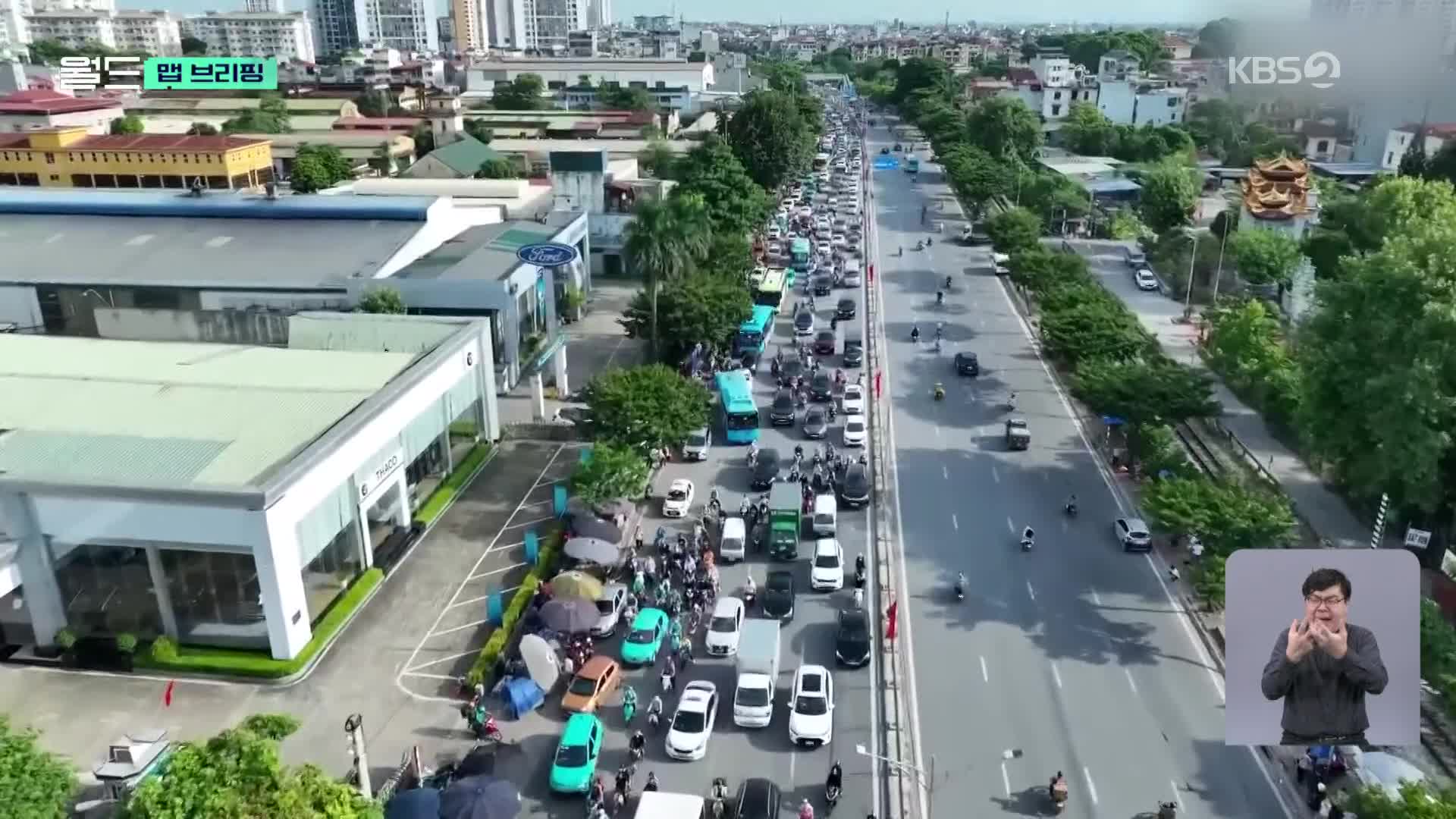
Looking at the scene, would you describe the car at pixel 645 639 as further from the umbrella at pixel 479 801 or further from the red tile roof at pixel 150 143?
the red tile roof at pixel 150 143

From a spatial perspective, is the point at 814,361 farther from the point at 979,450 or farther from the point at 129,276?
the point at 129,276

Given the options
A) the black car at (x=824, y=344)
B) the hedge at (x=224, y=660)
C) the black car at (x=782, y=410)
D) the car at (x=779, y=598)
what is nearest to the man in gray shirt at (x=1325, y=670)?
the car at (x=779, y=598)

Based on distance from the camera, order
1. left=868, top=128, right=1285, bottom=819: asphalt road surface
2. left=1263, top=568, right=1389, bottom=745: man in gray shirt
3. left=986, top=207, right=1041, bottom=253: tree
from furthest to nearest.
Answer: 1. left=986, top=207, right=1041, bottom=253: tree
2. left=868, top=128, right=1285, bottom=819: asphalt road surface
3. left=1263, top=568, right=1389, bottom=745: man in gray shirt

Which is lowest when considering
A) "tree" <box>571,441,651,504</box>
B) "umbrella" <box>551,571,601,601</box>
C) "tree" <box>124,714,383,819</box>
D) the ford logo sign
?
"umbrella" <box>551,571,601,601</box>

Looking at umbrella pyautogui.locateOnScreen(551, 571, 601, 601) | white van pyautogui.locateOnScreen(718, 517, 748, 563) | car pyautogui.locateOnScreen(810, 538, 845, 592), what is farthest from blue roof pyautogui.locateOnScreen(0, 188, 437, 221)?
car pyautogui.locateOnScreen(810, 538, 845, 592)

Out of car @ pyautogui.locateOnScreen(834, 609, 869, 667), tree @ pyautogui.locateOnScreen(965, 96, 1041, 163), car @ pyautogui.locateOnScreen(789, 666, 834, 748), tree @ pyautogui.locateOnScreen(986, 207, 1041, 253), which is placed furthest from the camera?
tree @ pyautogui.locateOnScreen(965, 96, 1041, 163)

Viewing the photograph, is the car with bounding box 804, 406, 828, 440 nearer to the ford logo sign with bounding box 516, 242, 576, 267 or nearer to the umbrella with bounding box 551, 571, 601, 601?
the ford logo sign with bounding box 516, 242, 576, 267

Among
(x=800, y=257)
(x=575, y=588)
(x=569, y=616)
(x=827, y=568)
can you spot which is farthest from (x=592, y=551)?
(x=800, y=257)

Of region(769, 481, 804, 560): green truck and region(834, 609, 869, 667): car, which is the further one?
region(769, 481, 804, 560): green truck
